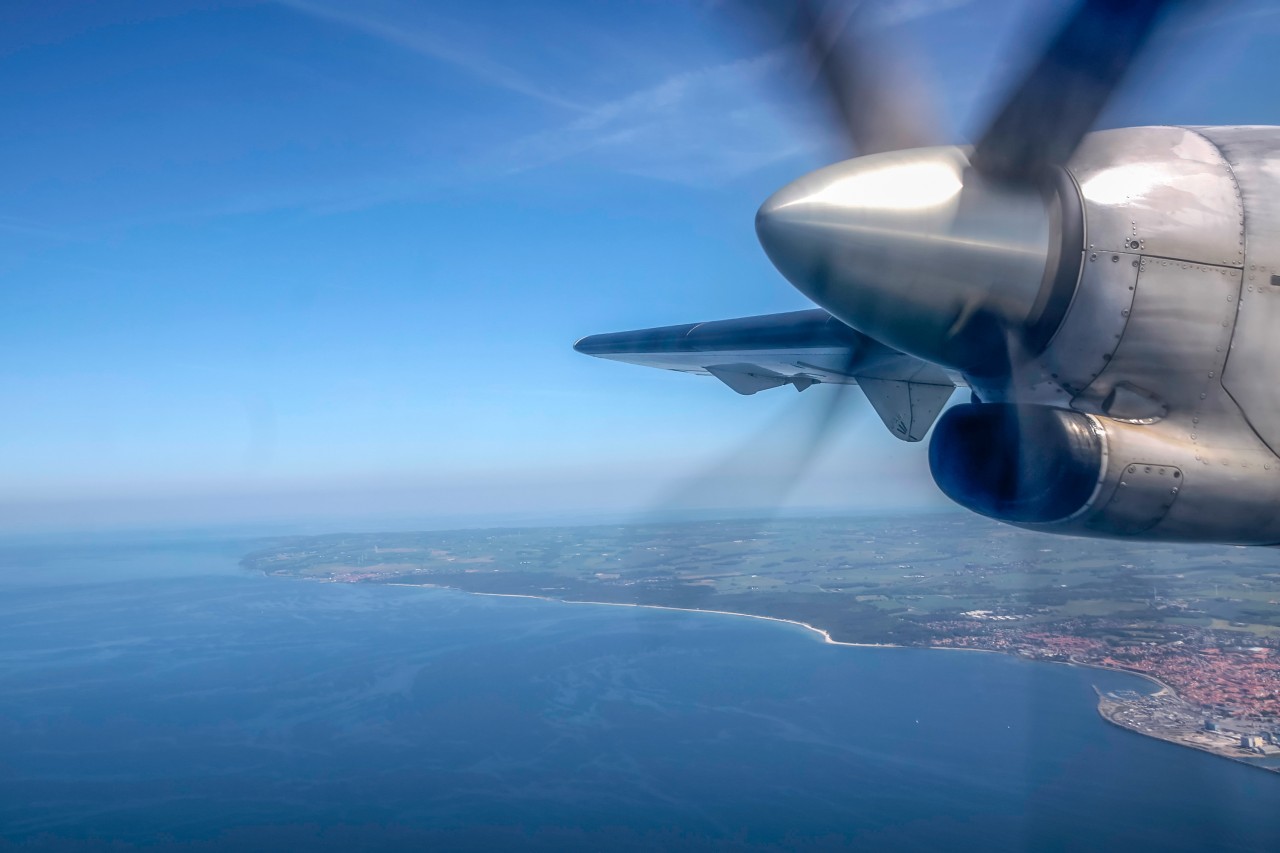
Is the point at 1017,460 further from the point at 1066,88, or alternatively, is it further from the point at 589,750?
the point at 589,750

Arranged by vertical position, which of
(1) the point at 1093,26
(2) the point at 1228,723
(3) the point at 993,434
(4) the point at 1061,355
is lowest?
(2) the point at 1228,723

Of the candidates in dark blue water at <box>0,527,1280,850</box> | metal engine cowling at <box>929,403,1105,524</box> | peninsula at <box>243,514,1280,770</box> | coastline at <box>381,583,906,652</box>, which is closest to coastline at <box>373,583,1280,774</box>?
coastline at <box>381,583,906,652</box>

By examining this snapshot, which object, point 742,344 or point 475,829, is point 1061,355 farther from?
point 475,829

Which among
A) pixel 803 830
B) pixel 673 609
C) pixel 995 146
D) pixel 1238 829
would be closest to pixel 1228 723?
pixel 1238 829

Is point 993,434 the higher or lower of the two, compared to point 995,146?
lower

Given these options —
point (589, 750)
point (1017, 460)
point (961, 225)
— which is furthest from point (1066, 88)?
point (589, 750)
